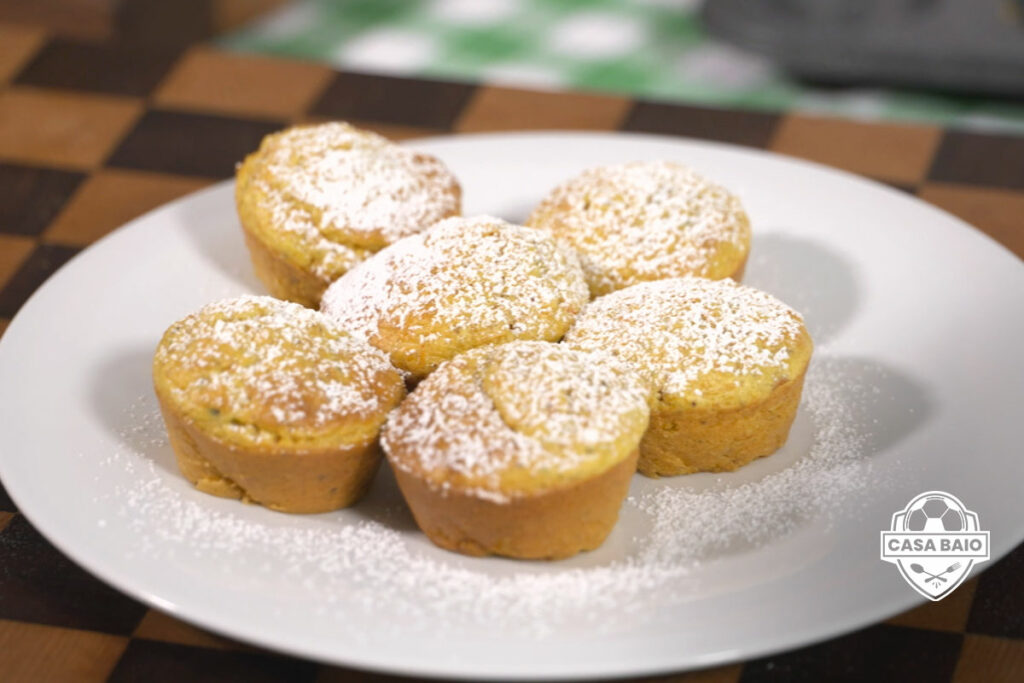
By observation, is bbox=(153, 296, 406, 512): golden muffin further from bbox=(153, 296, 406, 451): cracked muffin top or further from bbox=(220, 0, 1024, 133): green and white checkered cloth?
bbox=(220, 0, 1024, 133): green and white checkered cloth

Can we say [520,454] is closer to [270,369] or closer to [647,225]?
[270,369]

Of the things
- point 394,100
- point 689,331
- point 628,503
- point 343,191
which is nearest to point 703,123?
point 394,100

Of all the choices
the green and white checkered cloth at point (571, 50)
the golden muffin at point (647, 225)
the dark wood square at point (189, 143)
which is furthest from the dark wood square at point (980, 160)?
the dark wood square at point (189, 143)

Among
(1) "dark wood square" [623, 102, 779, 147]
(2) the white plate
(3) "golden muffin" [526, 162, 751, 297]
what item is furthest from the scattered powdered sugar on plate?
(1) "dark wood square" [623, 102, 779, 147]

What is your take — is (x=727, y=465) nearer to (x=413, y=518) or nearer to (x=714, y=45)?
(x=413, y=518)

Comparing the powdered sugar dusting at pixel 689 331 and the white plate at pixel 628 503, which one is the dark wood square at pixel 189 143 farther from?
the powdered sugar dusting at pixel 689 331
